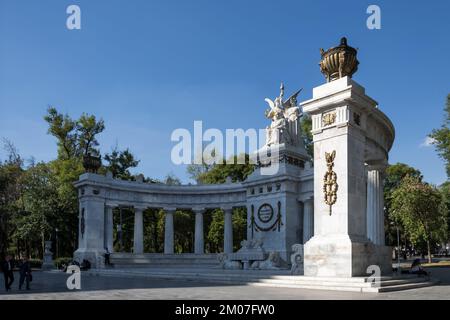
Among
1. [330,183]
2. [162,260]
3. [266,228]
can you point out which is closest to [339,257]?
[330,183]

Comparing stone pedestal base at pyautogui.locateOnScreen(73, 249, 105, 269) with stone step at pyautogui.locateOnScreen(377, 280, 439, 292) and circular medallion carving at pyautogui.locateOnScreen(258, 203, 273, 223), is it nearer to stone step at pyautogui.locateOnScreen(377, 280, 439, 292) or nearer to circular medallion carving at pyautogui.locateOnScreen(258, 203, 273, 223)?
circular medallion carving at pyautogui.locateOnScreen(258, 203, 273, 223)

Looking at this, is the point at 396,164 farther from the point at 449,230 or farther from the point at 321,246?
the point at 321,246

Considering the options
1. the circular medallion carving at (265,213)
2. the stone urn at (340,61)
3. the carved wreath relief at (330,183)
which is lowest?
the circular medallion carving at (265,213)

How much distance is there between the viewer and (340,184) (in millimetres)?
22250

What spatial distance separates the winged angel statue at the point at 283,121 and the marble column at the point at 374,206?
14.9m

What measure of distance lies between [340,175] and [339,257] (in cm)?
387

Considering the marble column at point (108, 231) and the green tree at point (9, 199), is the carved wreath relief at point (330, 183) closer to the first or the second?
the marble column at point (108, 231)

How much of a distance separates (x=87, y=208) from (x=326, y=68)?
29.3m

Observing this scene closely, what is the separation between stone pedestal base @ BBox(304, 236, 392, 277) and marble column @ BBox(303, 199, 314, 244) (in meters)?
17.9

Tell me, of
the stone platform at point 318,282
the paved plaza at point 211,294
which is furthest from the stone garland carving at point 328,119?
the paved plaza at point 211,294

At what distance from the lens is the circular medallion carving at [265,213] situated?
42406 millimetres

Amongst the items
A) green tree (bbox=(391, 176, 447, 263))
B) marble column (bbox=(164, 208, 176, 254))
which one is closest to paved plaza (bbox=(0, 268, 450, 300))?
marble column (bbox=(164, 208, 176, 254))
